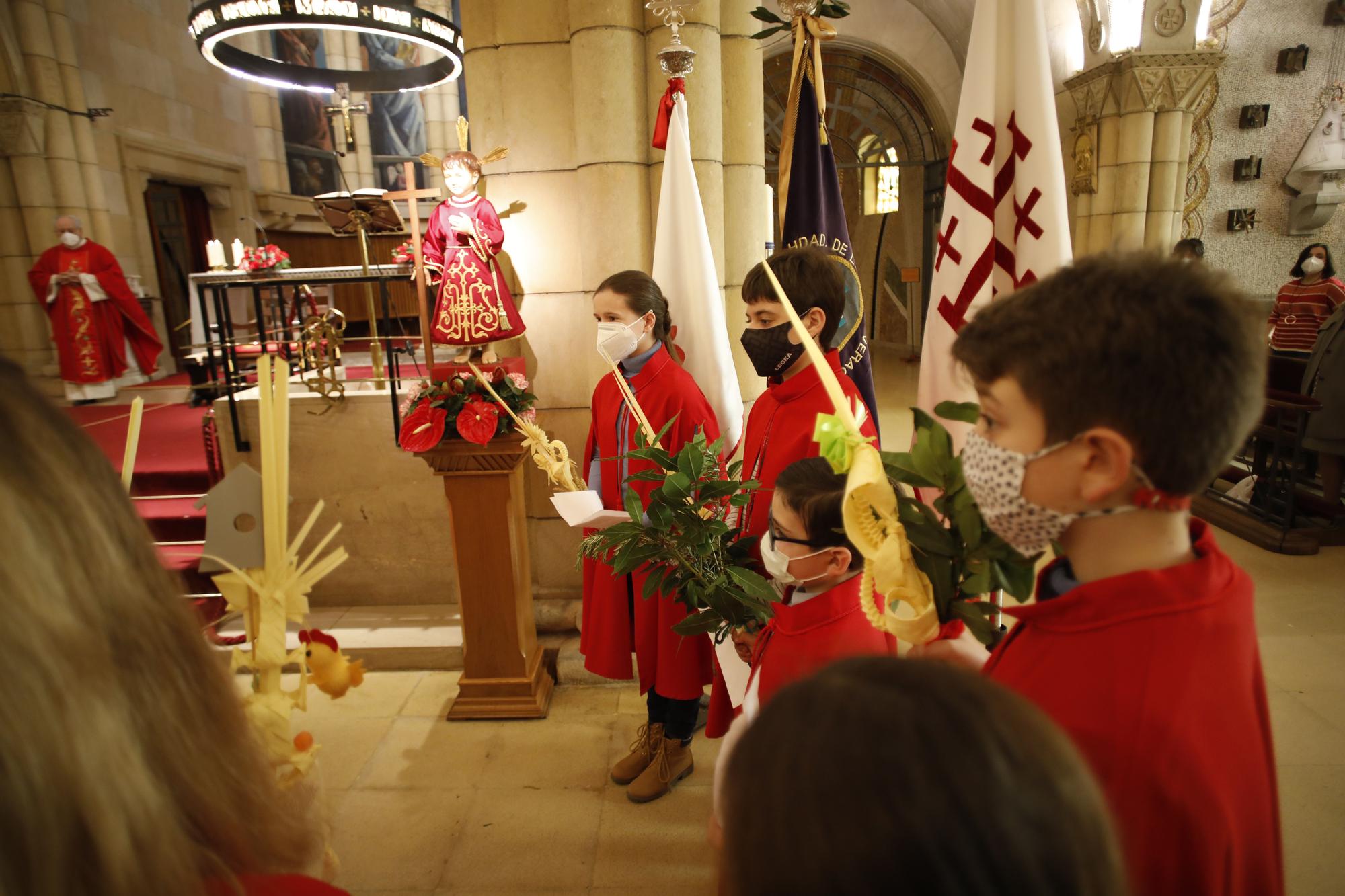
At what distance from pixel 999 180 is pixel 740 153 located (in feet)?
5.41

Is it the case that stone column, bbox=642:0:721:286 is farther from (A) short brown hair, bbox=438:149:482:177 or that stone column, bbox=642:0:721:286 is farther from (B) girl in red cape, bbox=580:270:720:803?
(B) girl in red cape, bbox=580:270:720:803

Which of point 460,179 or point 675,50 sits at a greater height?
point 675,50

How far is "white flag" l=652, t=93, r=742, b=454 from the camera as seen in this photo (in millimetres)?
2740

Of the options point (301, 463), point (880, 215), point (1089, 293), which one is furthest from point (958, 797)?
point (880, 215)

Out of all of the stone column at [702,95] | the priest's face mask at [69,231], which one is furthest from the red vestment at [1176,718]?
the priest's face mask at [69,231]

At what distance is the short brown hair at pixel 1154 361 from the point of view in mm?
731

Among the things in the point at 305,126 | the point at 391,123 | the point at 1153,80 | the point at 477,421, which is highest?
the point at 391,123

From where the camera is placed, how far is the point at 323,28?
3.79 m

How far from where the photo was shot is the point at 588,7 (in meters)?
3.02

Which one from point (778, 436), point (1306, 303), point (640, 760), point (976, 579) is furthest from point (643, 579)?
point (1306, 303)

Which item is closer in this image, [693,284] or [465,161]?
[693,284]

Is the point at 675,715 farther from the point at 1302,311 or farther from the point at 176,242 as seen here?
the point at 176,242

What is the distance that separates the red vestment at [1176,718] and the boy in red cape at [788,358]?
3.59 feet

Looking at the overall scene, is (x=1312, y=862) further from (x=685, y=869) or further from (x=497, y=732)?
(x=497, y=732)
